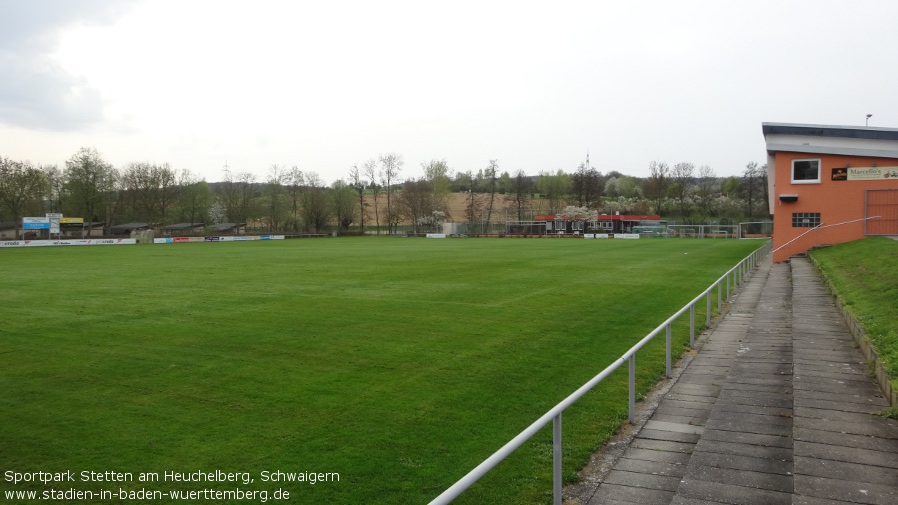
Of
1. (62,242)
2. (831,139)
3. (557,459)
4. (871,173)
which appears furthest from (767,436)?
(62,242)

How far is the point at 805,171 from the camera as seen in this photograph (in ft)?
107

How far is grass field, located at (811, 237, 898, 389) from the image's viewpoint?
8.04 m

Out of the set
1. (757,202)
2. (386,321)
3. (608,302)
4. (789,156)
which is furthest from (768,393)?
(757,202)

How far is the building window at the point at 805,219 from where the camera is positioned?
105 feet

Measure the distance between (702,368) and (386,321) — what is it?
731 cm

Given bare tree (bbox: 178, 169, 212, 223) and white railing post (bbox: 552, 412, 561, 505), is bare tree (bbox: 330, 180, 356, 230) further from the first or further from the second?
white railing post (bbox: 552, 412, 561, 505)

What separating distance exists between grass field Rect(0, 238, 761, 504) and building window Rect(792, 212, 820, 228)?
1745 centimetres

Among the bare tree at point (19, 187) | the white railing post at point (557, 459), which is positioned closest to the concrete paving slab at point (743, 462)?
the white railing post at point (557, 459)

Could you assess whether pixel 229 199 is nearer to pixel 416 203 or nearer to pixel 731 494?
pixel 416 203

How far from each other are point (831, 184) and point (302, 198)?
88261 millimetres

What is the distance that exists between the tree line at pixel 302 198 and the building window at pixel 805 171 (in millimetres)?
62124

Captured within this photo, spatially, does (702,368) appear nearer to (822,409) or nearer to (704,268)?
(822,409)

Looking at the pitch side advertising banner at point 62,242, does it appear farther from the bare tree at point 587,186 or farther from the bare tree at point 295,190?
the bare tree at point 587,186

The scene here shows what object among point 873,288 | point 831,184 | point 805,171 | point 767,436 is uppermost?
point 805,171
